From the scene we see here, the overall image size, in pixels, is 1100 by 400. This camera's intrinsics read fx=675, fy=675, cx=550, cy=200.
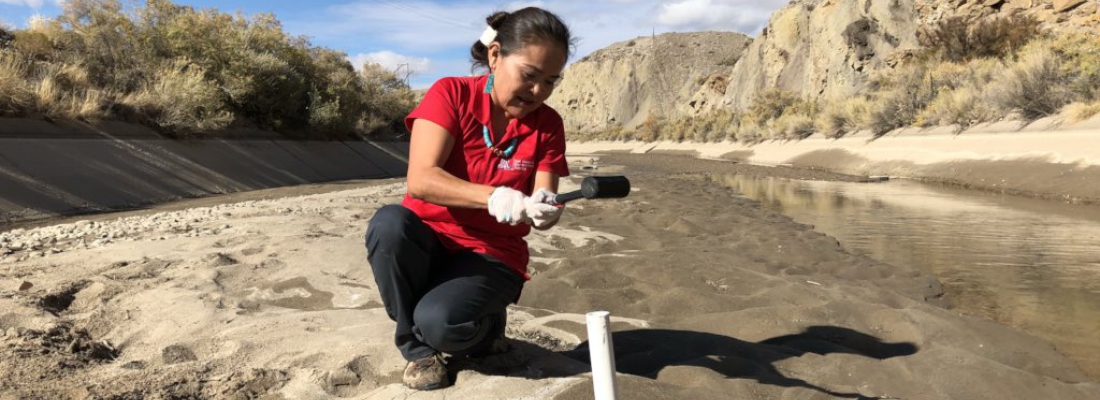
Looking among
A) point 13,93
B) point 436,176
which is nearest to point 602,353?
point 436,176

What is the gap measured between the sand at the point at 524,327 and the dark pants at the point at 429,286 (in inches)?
7.1

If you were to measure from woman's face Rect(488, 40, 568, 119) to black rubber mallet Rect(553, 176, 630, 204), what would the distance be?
0.60 m

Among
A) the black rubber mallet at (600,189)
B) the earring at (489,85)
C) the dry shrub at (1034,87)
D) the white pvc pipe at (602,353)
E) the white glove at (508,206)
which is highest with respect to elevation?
the dry shrub at (1034,87)

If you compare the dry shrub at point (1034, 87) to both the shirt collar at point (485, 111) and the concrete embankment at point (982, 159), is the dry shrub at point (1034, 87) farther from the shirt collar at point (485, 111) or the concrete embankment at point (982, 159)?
the shirt collar at point (485, 111)

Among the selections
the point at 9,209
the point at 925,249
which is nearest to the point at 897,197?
→ the point at 925,249

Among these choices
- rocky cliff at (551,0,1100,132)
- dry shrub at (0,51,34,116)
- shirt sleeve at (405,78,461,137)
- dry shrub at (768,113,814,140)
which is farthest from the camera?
dry shrub at (768,113,814,140)

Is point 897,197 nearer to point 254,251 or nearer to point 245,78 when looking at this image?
point 254,251

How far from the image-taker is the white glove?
1.98m

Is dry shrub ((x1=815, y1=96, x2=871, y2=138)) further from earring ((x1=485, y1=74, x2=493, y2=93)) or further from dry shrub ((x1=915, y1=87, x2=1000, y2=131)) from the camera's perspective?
earring ((x1=485, y1=74, x2=493, y2=93))

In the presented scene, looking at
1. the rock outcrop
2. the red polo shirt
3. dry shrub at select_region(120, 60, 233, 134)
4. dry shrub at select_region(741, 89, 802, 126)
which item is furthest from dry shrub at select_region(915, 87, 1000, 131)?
the rock outcrop

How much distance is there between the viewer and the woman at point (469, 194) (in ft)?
7.56

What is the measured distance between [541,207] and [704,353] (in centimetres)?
128

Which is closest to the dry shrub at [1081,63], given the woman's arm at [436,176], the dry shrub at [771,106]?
the woman's arm at [436,176]

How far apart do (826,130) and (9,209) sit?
18.7 m
